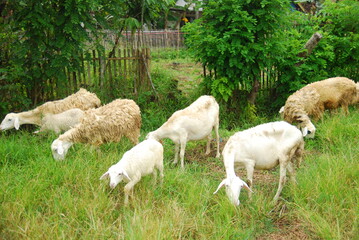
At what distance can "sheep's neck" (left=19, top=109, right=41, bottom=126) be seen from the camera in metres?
6.61

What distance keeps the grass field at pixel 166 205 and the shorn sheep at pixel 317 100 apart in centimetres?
179

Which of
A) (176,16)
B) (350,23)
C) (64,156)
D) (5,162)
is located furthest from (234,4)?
(176,16)

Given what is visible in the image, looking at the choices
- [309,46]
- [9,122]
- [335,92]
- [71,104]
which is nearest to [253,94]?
[309,46]

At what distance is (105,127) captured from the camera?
5.80 meters

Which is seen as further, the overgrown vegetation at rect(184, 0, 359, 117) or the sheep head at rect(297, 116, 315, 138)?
the overgrown vegetation at rect(184, 0, 359, 117)

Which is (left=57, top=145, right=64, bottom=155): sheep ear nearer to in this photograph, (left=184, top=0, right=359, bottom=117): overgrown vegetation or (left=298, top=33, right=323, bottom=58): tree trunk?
(left=184, top=0, right=359, bottom=117): overgrown vegetation

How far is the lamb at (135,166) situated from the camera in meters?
4.15

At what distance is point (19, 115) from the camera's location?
653 centimetres

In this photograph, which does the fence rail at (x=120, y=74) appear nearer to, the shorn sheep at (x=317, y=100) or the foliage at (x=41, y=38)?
the foliage at (x=41, y=38)

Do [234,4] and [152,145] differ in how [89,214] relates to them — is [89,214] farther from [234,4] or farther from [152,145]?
[234,4]

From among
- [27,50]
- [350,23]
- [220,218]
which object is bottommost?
[220,218]

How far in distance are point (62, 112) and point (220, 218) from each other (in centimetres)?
412

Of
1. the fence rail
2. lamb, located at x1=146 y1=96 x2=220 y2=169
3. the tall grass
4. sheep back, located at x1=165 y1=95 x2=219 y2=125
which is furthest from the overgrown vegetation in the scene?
the tall grass

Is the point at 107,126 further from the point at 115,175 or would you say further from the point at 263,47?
the point at 263,47
